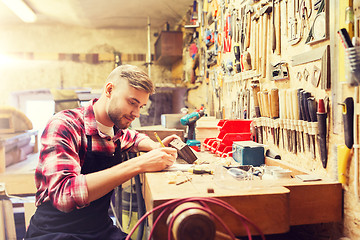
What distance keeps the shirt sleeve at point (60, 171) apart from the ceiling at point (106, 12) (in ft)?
12.4

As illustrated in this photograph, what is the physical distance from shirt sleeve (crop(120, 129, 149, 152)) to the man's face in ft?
1.50

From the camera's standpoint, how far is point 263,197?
1.12m

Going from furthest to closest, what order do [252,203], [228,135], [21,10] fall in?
[21,10]
[228,135]
[252,203]

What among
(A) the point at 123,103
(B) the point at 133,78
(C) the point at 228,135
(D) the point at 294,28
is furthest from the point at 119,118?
(D) the point at 294,28

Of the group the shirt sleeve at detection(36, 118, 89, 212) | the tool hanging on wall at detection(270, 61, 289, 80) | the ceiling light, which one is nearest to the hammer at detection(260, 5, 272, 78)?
the tool hanging on wall at detection(270, 61, 289, 80)

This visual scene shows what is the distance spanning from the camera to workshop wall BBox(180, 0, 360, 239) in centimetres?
134

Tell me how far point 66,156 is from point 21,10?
471 cm

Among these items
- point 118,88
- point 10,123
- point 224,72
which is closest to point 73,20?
point 10,123

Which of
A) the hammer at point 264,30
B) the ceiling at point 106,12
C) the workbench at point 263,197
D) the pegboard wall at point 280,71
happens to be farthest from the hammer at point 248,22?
the ceiling at point 106,12

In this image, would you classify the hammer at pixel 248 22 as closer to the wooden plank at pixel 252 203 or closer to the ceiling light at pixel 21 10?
the wooden plank at pixel 252 203

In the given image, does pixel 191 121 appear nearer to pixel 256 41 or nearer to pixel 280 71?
pixel 256 41

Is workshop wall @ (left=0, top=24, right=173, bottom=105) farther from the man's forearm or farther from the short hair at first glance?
the short hair

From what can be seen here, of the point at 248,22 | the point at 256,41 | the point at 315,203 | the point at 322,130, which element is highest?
the point at 248,22

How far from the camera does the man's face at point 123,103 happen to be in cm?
167
